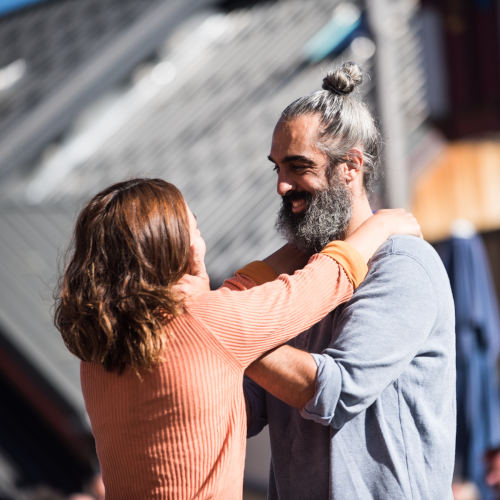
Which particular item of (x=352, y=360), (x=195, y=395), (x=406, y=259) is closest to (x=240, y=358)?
(x=195, y=395)

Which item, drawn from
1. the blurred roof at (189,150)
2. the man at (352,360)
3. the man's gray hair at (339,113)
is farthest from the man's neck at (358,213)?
the blurred roof at (189,150)

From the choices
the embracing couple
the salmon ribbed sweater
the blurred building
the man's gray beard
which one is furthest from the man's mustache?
the blurred building

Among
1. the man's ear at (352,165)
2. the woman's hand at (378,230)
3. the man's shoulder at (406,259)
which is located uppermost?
the man's ear at (352,165)

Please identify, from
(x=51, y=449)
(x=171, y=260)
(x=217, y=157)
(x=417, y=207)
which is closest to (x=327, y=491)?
(x=171, y=260)

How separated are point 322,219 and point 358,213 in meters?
0.15

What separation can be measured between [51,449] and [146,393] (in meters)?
6.05

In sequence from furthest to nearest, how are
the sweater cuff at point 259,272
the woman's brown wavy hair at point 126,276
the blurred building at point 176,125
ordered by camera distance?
1. the blurred building at point 176,125
2. the sweater cuff at point 259,272
3. the woman's brown wavy hair at point 126,276

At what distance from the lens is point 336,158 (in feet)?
7.62

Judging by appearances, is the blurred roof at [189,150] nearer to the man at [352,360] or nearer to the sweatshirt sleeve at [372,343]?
the man at [352,360]

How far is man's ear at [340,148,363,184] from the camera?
2346 mm

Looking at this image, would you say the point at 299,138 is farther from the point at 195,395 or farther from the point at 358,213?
the point at 195,395

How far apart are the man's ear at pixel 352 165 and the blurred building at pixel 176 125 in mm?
3793

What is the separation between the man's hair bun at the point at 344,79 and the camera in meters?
2.32

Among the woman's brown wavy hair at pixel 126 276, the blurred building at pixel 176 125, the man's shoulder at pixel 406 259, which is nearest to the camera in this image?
the woman's brown wavy hair at pixel 126 276
